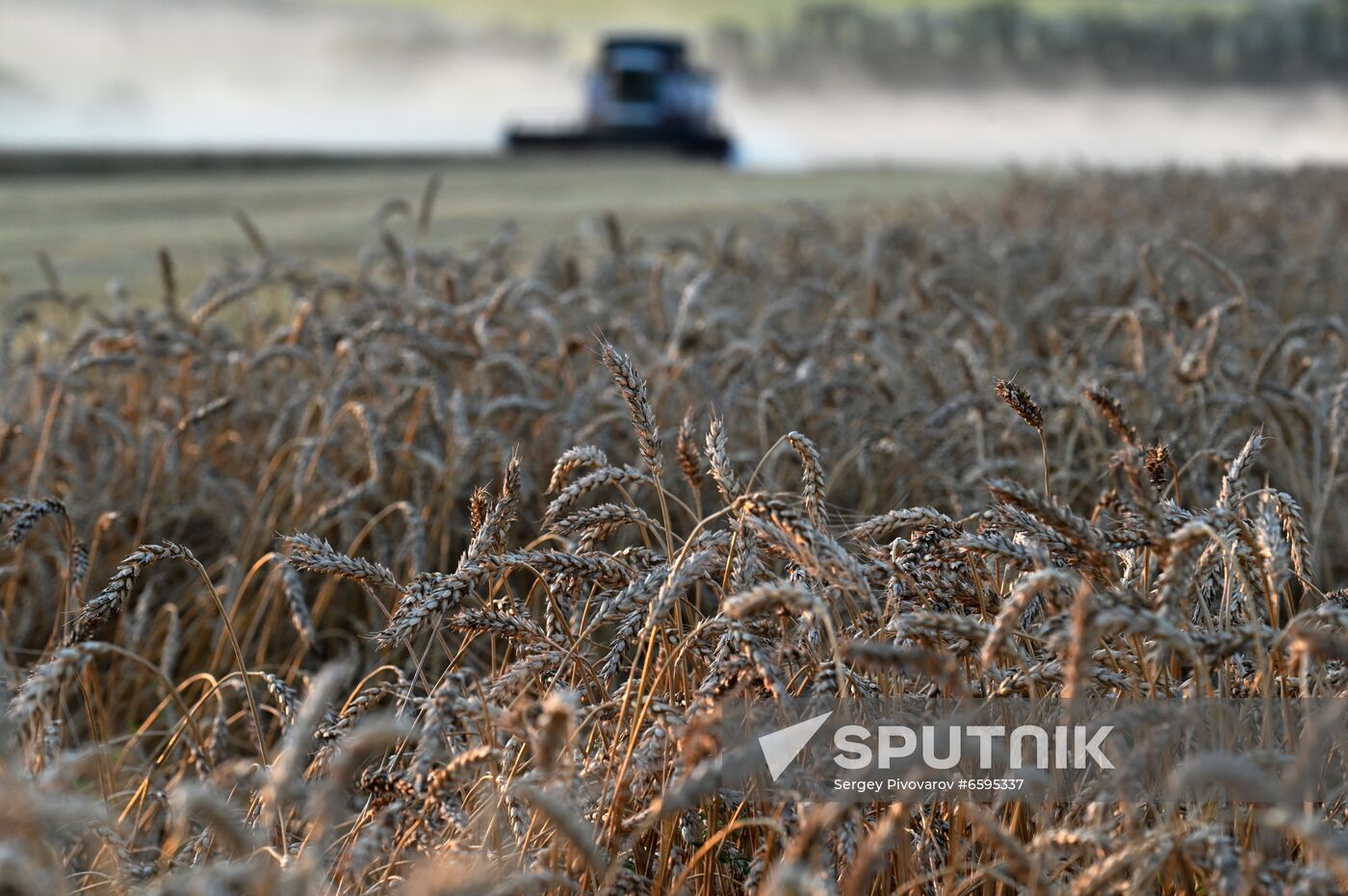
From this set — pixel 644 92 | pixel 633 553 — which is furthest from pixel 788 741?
pixel 644 92

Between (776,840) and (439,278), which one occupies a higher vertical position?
(439,278)

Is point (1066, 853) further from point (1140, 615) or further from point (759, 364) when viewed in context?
point (759, 364)

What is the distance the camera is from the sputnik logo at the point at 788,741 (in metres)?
1.55

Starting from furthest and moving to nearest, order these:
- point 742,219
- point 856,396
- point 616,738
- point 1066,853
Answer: point 742,219 → point 856,396 → point 1066,853 → point 616,738

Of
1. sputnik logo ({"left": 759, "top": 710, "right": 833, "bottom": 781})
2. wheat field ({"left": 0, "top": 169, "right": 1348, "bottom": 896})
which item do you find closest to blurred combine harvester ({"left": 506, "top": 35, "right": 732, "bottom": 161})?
wheat field ({"left": 0, "top": 169, "right": 1348, "bottom": 896})

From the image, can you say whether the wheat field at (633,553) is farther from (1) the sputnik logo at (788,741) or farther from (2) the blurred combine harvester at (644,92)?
(2) the blurred combine harvester at (644,92)

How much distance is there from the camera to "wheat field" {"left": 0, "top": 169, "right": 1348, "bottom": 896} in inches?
50.9

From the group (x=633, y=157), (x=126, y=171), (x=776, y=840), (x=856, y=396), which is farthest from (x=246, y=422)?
(x=633, y=157)

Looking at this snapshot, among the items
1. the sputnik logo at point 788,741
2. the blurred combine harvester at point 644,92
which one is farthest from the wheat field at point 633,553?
the blurred combine harvester at point 644,92

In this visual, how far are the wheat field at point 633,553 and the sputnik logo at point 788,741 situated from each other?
8 cm

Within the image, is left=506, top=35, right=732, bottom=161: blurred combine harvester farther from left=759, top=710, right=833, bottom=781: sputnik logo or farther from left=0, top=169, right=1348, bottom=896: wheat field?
left=759, top=710, right=833, bottom=781: sputnik logo

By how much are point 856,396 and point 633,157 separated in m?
26.2

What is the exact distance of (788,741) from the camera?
1562mm

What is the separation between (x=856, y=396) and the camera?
372 cm
